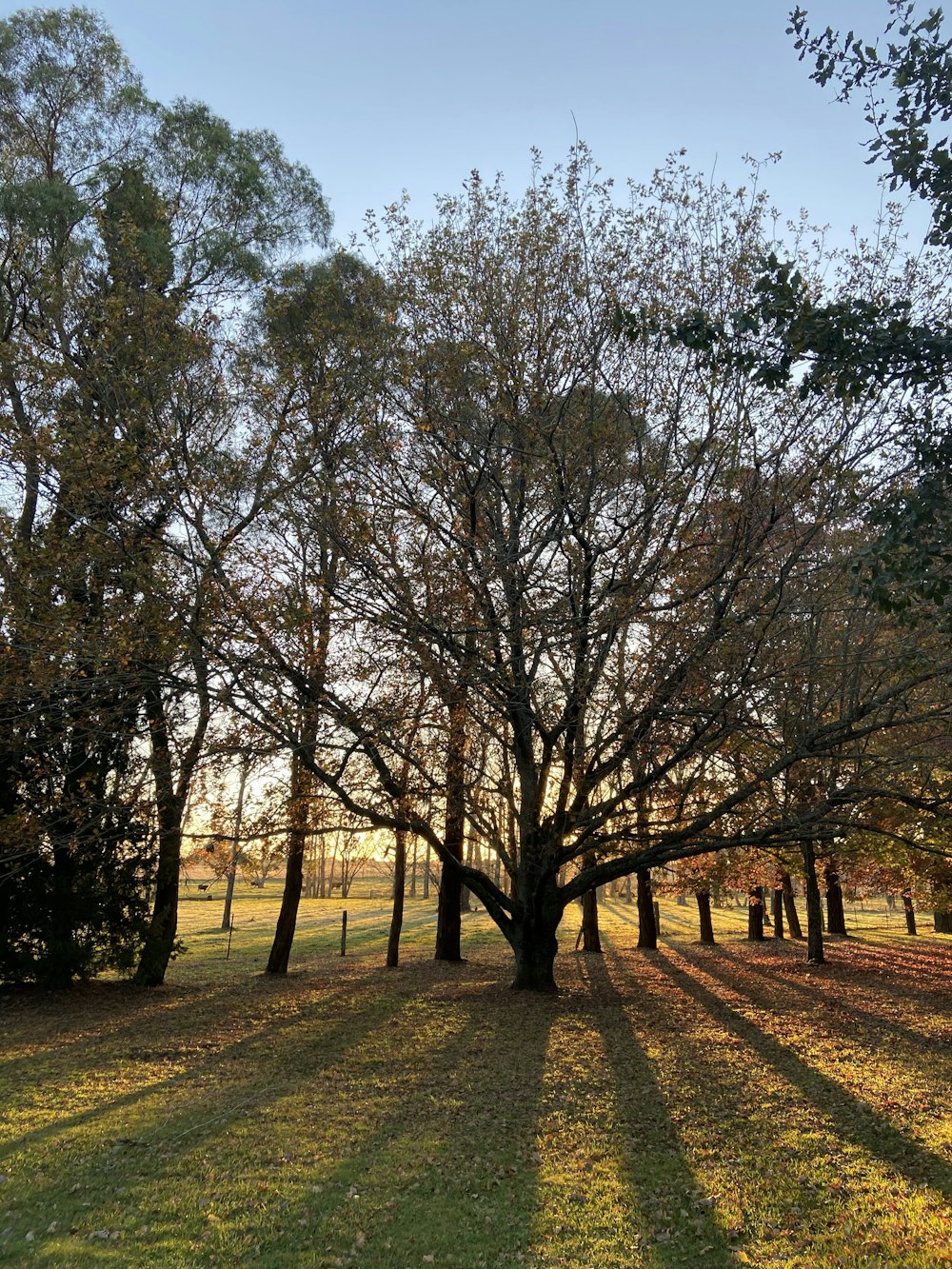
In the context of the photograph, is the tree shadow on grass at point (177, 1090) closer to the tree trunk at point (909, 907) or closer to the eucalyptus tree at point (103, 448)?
the eucalyptus tree at point (103, 448)

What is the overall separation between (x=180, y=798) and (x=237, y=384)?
7.45m

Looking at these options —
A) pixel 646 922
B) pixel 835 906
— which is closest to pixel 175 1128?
A: pixel 646 922

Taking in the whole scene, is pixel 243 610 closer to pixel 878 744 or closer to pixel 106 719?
pixel 106 719

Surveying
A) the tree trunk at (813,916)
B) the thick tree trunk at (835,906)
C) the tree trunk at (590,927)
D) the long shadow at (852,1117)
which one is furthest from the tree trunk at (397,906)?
the thick tree trunk at (835,906)

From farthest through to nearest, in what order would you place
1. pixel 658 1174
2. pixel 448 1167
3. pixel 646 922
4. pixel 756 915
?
pixel 756 915, pixel 646 922, pixel 448 1167, pixel 658 1174

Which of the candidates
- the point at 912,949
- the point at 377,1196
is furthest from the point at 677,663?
the point at 912,949

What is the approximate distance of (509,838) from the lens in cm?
1600

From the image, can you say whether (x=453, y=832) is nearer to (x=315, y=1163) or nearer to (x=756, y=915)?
(x=315, y=1163)

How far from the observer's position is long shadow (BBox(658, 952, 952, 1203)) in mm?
6562

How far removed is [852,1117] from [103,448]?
12461 millimetres

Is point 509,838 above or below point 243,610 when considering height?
below

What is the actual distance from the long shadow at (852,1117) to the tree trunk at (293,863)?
7847 mm

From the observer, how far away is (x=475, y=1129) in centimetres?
762

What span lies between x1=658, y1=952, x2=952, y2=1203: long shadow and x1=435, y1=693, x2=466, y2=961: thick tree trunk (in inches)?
218
